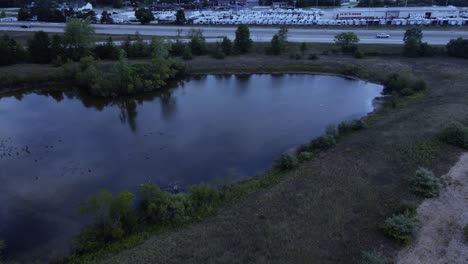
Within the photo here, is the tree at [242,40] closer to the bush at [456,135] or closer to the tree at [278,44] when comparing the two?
the tree at [278,44]

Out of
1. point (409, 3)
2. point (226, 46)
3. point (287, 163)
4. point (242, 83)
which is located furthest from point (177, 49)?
point (409, 3)

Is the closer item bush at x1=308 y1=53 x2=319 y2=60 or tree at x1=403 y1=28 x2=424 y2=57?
tree at x1=403 y1=28 x2=424 y2=57

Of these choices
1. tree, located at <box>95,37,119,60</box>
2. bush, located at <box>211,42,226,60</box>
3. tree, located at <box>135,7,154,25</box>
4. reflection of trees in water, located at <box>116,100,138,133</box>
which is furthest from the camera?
tree, located at <box>135,7,154,25</box>

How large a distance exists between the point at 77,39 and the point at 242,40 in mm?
21163

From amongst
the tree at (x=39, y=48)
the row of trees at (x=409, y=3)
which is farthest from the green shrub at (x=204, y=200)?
the row of trees at (x=409, y=3)

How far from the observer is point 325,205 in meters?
16.5

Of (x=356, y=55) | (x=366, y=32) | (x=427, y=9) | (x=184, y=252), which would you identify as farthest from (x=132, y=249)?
(x=427, y=9)

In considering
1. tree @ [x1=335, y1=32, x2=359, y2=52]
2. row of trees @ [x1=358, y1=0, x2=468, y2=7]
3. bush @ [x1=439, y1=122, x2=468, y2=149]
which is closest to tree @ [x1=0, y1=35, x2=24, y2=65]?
tree @ [x1=335, y1=32, x2=359, y2=52]

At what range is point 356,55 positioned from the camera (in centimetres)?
4347

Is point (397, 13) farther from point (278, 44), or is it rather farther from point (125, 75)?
point (125, 75)

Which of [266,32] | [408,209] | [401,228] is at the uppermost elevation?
[266,32]

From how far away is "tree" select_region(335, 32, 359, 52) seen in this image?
4416cm

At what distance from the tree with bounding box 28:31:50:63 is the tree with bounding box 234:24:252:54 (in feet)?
78.9

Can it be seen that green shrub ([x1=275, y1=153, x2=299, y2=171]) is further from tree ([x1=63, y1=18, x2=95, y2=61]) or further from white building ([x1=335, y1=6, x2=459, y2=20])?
white building ([x1=335, y1=6, x2=459, y2=20])
